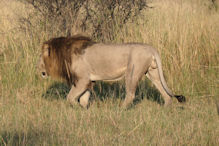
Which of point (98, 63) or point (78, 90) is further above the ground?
point (98, 63)

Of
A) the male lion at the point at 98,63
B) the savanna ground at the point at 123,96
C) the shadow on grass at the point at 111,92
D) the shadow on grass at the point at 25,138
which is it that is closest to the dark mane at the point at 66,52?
the male lion at the point at 98,63

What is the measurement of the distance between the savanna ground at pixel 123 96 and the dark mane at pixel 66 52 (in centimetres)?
43

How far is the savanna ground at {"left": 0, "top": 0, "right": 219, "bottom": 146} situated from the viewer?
13.0ft

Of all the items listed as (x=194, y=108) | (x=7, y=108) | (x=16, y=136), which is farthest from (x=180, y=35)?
(x=16, y=136)

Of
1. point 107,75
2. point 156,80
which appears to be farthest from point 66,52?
point 156,80

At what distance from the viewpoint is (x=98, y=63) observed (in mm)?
5406

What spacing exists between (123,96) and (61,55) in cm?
137

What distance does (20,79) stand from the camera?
260 inches

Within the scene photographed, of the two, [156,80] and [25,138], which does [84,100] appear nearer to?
[156,80]

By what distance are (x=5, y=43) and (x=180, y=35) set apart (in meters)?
3.38

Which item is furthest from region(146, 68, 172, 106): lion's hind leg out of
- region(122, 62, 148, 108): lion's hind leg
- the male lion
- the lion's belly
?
the lion's belly

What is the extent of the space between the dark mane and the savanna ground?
0.43m

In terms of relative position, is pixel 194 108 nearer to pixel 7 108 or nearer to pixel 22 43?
pixel 7 108

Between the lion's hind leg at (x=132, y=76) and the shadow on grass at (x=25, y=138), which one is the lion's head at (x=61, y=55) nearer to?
→ the lion's hind leg at (x=132, y=76)
